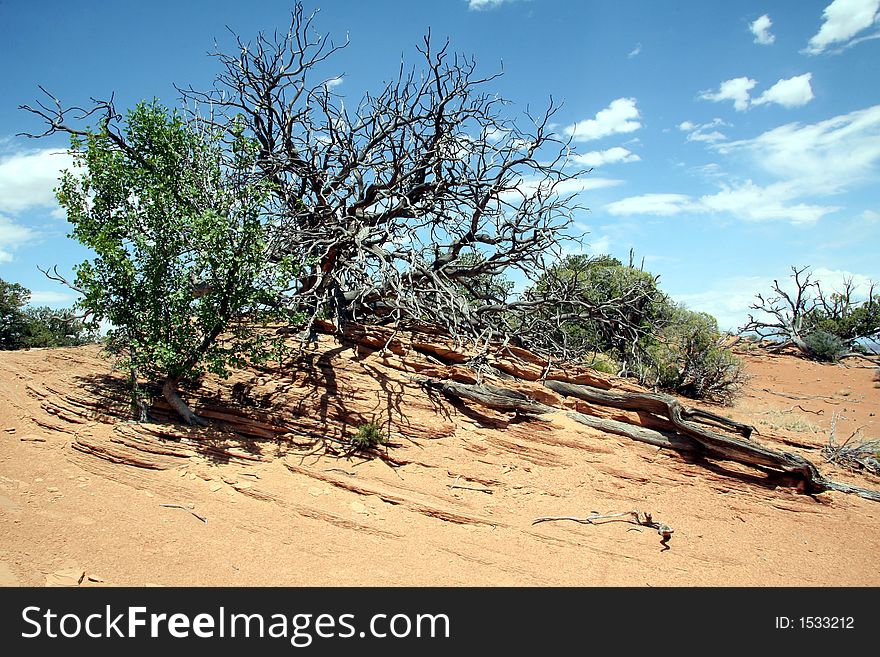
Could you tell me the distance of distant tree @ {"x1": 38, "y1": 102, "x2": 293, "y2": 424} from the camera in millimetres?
7281

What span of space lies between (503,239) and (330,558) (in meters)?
6.34

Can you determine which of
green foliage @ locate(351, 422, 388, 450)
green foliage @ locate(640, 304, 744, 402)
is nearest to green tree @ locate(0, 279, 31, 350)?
green foliage @ locate(351, 422, 388, 450)

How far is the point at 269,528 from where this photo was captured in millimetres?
5891

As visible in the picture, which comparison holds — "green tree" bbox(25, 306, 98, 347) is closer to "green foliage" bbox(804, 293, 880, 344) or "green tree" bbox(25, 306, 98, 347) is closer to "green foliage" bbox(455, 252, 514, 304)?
"green foliage" bbox(455, 252, 514, 304)

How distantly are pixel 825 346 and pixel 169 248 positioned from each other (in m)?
27.6

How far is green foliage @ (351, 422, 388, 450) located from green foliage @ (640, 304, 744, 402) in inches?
344

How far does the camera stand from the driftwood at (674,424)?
301 inches

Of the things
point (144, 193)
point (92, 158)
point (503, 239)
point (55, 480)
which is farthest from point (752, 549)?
point (92, 158)

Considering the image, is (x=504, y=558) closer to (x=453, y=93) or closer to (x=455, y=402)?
(x=455, y=402)

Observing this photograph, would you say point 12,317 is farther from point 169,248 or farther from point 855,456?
point 855,456

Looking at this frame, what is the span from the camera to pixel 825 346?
25078 mm

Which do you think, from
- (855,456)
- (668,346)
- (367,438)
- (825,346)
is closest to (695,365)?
(668,346)

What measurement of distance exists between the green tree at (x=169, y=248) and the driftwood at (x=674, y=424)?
349cm
